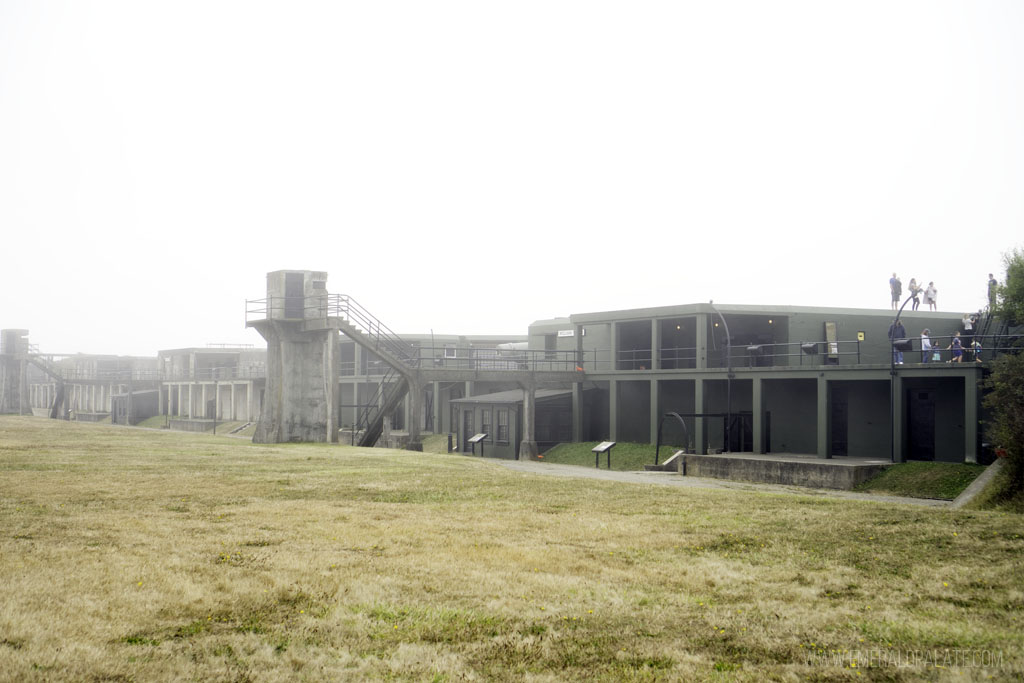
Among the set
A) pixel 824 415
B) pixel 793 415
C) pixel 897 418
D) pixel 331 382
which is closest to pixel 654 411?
pixel 793 415

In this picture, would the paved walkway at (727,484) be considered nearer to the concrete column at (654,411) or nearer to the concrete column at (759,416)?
the concrete column at (759,416)

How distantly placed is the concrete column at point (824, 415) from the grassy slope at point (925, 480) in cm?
388

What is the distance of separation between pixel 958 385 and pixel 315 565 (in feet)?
88.2

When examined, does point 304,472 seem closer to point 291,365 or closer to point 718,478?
point 718,478

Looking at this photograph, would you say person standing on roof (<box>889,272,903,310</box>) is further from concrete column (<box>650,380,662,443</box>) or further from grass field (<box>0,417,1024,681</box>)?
grass field (<box>0,417,1024,681</box>)

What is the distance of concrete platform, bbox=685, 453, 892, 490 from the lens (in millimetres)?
28547

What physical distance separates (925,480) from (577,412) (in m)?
19.6

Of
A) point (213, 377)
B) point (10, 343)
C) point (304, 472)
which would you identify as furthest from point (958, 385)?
point (10, 343)

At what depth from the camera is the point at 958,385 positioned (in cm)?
3162

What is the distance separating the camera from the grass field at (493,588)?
8.06 m

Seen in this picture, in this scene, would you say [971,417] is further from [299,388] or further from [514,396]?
[299,388]

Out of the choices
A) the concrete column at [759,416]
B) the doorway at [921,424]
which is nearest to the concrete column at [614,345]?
the concrete column at [759,416]

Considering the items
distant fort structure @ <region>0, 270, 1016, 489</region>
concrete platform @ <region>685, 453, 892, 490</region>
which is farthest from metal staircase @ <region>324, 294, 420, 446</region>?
concrete platform @ <region>685, 453, 892, 490</region>

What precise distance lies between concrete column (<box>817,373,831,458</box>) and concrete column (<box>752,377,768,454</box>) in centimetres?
266
